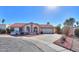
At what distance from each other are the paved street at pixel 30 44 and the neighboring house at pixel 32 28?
0.30 feet

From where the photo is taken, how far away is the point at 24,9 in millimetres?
8859

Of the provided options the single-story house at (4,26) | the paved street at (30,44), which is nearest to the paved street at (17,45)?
the paved street at (30,44)

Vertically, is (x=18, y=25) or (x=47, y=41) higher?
(x=18, y=25)

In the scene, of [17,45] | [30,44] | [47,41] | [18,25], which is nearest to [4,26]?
[18,25]

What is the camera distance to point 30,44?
8.92m

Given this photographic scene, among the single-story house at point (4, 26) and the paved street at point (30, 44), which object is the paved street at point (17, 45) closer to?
the paved street at point (30, 44)

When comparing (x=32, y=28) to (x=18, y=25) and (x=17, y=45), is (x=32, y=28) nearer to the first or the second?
(x=18, y=25)

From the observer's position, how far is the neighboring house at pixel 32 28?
29.2 ft

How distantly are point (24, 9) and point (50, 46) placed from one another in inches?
31.0

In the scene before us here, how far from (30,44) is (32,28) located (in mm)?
286

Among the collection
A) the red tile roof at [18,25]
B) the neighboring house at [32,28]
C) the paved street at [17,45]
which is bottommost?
the paved street at [17,45]
